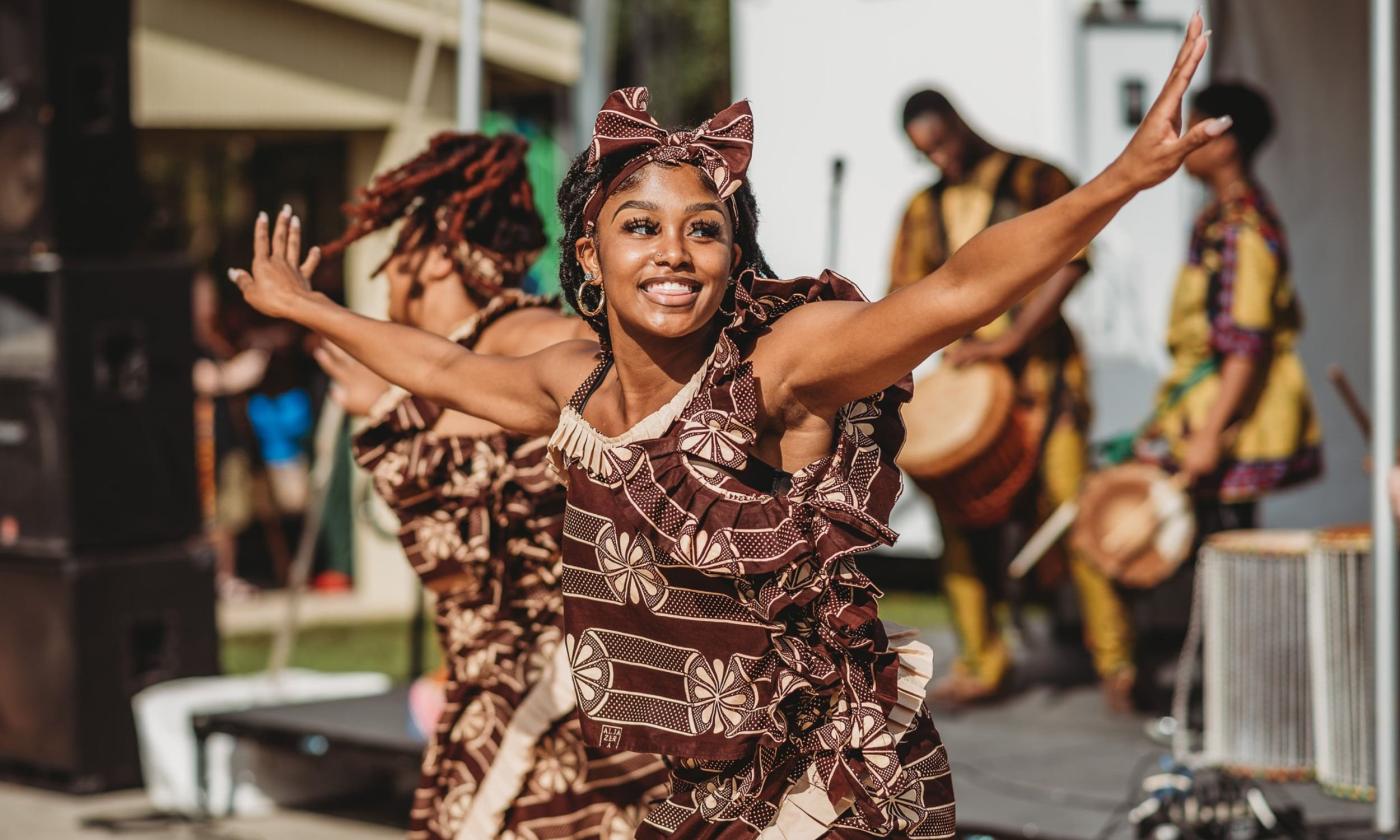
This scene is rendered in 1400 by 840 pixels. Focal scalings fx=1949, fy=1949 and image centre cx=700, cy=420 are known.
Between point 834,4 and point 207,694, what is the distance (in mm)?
4419

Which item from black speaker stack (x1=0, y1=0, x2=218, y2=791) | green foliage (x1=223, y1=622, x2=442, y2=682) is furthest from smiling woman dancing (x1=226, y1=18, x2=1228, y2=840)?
green foliage (x1=223, y1=622, x2=442, y2=682)

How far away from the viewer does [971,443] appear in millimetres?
6223

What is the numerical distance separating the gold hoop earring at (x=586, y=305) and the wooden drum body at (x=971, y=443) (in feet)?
11.1

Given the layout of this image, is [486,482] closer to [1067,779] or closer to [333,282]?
[1067,779]

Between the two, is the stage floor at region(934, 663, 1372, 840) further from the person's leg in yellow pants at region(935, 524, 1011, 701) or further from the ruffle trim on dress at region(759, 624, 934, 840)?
the ruffle trim on dress at region(759, 624, 934, 840)

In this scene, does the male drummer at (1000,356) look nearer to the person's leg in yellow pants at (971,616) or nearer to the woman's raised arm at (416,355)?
the person's leg in yellow pants at (971,616)

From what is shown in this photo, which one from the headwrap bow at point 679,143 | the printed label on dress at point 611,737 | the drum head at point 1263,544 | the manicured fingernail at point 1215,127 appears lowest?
the printed label on dress at point 611,737

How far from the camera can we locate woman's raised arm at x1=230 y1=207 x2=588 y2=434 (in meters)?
3.12

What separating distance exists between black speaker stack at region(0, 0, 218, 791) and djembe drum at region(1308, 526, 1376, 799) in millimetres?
4086

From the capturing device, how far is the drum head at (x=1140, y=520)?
19.0 feet

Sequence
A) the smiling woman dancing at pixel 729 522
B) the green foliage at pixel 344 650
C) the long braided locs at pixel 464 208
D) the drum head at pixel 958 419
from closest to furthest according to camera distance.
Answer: the smiling woman dancing at pixel 729 522 < the long braided locs at pixel 464 208 < the drum head at pixel 958 419 < the green foliage at pixel 344 650

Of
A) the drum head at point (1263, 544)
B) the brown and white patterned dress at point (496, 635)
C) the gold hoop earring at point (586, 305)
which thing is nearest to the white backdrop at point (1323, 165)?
the drum head at point (1263, 544)

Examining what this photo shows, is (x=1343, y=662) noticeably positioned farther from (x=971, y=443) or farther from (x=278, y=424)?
(x=278, y=424)

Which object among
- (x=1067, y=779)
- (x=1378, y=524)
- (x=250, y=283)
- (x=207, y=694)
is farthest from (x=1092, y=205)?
(x=207, y=694)
